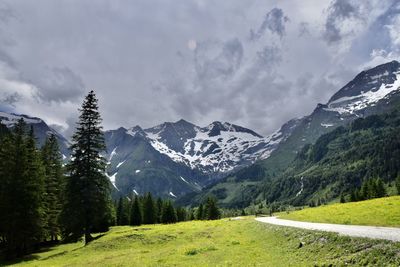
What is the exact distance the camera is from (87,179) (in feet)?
184

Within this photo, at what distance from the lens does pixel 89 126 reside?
5878cm

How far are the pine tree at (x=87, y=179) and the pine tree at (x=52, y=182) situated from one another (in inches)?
297

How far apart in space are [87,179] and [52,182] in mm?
16909

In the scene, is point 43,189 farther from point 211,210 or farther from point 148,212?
point 211,210

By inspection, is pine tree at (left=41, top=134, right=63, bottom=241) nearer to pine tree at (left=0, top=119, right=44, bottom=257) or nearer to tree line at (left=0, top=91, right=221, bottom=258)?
tree line at (left=0, top=91, right=221, bottom=258)

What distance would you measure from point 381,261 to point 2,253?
5355 centimetres

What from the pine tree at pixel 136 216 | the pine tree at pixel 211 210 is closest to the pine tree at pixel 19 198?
the pine tree at pixel 136 216

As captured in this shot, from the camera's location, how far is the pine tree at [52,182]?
65938mm

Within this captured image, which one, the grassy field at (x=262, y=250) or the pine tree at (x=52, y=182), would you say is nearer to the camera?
the grassy field at (x=262, y=250)

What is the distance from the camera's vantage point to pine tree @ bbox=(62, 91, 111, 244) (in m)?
55.2

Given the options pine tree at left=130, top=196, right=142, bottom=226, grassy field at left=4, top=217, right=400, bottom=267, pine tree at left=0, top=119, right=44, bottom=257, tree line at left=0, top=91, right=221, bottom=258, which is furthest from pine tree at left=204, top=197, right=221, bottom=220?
grassy field at left=4, top=217, right=400, bottom=267

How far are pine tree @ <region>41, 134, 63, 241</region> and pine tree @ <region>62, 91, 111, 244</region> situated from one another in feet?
24.8

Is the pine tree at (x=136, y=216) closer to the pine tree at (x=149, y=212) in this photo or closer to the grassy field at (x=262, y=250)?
the pine tree at (x=149, y=212)

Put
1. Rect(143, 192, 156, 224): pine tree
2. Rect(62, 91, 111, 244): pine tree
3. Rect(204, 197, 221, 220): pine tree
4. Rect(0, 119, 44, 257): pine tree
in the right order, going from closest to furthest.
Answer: Rect(0, 119, 44, 257): pine tree, Rect(62, 91, 111, 244): pine tree, Rect(143, 192, 156, 224): pine tree, Rect(204, 197, 221, 220): pine tree
